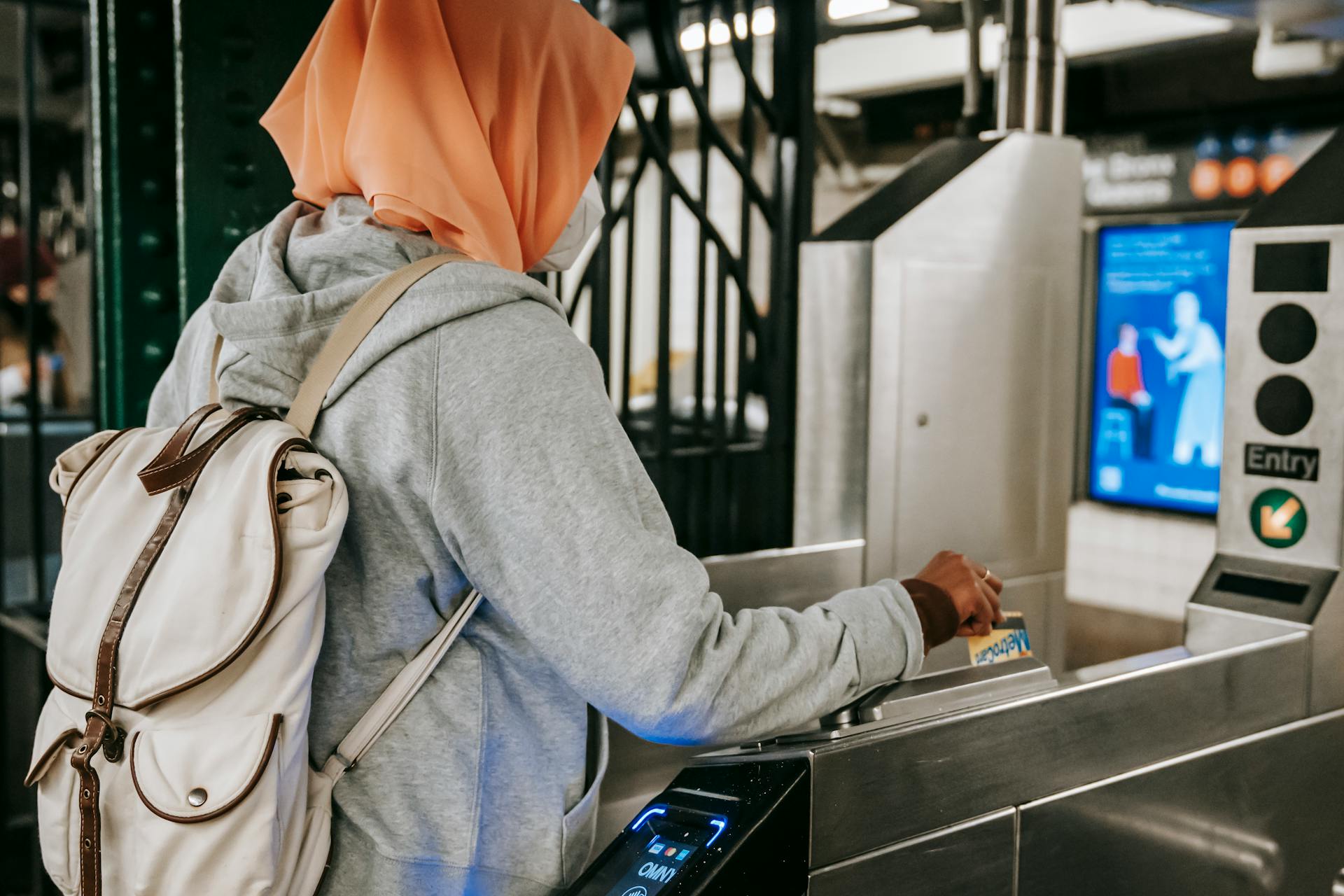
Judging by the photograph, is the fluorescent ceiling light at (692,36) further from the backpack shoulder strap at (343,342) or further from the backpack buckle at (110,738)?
the backpack buckle at (110,738)

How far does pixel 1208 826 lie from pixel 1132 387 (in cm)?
326

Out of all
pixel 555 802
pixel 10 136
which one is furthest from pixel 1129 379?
pixel 10 136

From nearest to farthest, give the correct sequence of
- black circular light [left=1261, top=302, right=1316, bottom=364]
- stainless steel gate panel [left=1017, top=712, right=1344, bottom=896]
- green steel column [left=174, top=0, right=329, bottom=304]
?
stainless steel gate panel [left=1017, top=712, right=1344, bottom=896] → green steel column [left=174, top=0, right=329, bottom=304] → black circular light [left=1261, top=302, right=1316, bottom=364]

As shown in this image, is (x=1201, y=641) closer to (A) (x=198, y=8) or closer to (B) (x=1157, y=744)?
(B) (x=1157, y=744)

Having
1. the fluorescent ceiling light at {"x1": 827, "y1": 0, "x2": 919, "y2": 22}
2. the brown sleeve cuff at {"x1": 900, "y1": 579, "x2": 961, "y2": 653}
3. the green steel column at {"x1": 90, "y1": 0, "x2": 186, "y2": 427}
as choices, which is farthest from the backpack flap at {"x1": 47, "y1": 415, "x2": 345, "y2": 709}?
the fluorescent ceiling light at {"x1": 827, "y1": 0, "x2": 919, "y2": 22}

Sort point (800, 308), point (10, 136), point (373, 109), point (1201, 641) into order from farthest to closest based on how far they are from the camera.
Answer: point (10, 136)
point (800, 308)
point (1201, 641)
point (373, 109)

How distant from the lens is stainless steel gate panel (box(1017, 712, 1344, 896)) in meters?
1.31

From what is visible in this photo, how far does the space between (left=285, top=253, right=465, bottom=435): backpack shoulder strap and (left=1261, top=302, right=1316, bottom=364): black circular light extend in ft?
4.48

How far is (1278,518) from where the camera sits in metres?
1.78

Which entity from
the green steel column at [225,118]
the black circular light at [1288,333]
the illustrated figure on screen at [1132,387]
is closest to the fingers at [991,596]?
the black circular light at [1288,333]

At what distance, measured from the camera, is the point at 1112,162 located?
4.64 meters

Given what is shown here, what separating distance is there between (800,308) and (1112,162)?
2.88 m

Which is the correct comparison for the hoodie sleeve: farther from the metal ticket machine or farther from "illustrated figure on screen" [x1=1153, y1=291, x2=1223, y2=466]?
"illustrated figure on screen" [x1=1153, y1=291, x2=1223, y2=466]

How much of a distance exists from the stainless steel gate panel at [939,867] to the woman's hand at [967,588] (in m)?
0.22
